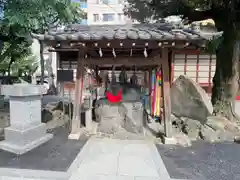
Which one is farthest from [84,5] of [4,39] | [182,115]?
[182,115]

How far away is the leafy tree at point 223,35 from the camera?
5.03 metres

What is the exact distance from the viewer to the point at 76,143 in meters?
4.14

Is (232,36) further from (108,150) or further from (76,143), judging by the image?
(76,143)

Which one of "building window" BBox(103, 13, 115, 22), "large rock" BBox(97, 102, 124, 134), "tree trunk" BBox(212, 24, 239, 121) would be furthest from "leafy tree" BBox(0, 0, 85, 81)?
"building window" BBox(103, 13, 115, 22)

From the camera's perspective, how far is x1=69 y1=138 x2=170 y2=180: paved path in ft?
9.44

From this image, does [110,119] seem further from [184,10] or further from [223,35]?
[223,35]

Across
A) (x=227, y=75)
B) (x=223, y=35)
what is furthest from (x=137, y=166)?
(x=223, y=35)

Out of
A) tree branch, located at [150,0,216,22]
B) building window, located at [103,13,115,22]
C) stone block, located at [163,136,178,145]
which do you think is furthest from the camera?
building window, located at [103,13,115,22]

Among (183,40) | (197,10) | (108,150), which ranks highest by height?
(197,10)

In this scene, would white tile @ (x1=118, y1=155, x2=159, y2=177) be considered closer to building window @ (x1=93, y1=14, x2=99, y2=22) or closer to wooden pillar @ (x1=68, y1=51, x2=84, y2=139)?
wooden pillar @ (x1=68, y1=51, x2=84, y2=139)

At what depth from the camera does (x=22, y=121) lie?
3.89 meters

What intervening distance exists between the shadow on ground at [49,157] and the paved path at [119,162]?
23cm

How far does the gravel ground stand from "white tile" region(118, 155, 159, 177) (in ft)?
1.05

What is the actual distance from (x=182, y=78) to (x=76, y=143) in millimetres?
4375
